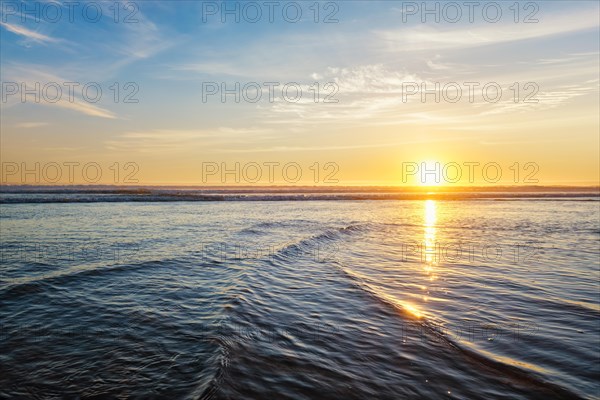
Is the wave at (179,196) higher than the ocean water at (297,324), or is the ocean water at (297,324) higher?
the wave at (179,196)

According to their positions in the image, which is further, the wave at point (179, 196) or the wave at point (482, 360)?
the wave at point (179, 196)

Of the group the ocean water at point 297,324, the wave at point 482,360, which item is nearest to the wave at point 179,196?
the ocean water at point 297,324

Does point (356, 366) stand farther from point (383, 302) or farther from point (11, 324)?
point (11, 324)

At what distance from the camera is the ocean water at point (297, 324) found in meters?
4.67

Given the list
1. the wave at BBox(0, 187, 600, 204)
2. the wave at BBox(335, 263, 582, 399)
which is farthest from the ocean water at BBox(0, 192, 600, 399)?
the wave at BBox(0, 187, 600, 204)

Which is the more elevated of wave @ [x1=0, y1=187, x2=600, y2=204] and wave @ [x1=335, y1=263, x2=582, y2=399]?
wave @ [x1=0, y1=187, x2=600, y2=204]

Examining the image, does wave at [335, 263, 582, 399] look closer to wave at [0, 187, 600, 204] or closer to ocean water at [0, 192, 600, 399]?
ocean water at [0, 192, 600, 399]

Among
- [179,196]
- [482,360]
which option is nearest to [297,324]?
[482,360]

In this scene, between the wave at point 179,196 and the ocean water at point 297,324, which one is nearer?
the ocean water at point 297,324

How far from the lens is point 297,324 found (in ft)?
22.1

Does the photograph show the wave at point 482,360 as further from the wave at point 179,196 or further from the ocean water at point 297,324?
the wave at point 179,196

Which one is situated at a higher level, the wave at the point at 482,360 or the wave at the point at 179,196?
the wave at the point at 179,196

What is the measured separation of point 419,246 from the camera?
15.7m

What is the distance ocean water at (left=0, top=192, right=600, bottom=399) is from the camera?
15.3 feet
